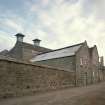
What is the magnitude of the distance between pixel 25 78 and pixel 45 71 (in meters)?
3.32

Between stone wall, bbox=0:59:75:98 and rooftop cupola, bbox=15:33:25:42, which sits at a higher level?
rooftop cupola, bbox=15:33:25:42

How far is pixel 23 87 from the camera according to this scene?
12922 millimetres

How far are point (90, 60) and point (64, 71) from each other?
12.6m

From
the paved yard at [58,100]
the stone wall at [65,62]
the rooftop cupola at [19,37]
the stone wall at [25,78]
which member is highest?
the rooftop cupola at [19,37]

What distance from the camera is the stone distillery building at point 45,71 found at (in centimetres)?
1184

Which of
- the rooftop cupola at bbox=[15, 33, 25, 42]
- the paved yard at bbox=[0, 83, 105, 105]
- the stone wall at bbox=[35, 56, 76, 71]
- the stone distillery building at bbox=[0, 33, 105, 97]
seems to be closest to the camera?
the paved yard at bbox=[0, 83, 105, 105]

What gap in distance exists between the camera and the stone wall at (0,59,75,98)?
1147 cm

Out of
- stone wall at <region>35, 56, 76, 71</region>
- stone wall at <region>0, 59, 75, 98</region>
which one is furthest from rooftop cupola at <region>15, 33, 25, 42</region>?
stone wall at <region>0, 59, 75, 98</region>

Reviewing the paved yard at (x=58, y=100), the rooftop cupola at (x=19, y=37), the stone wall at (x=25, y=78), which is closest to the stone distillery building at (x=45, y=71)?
the stone wall at (x=25, y=78)

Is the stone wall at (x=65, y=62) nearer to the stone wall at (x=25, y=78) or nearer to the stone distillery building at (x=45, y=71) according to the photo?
the stone distillery building at (x=45, y=71)

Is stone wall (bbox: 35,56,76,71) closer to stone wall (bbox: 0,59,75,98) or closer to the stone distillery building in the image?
the stone distillery building

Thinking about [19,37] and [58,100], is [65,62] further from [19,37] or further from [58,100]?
[19,37]

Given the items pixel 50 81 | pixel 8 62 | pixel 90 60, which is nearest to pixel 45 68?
pixel 50 81

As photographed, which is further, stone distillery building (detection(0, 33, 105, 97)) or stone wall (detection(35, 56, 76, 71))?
stone wall (detection(35, 56, 76, 71))
